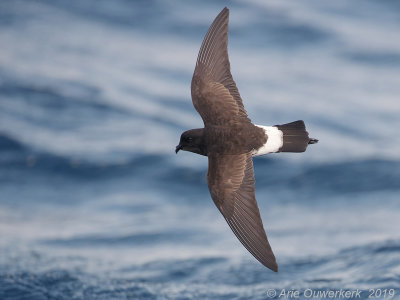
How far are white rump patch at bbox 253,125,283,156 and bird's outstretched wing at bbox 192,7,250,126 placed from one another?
260 millimetres

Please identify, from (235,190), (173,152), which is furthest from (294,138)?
(173,152)

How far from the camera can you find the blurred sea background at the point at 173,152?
920 cm

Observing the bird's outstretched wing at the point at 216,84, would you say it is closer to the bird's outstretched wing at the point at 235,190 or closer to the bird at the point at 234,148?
the bird at the point at 234,148

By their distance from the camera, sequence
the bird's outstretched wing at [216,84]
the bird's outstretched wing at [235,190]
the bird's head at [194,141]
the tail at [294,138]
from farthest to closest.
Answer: the bird's outstretched wing at [216,84]
the tail at [294,138]
the bird's head at [194,141]
the bird's outstretched wing at [235,190]

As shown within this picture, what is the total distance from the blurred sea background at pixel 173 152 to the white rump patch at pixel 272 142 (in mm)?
2359

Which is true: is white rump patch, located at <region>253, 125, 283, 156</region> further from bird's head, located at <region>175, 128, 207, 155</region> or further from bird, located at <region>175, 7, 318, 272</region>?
bird's head, located at <region>175, 128, 207, 155</region>

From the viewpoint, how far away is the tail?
6.44 meters

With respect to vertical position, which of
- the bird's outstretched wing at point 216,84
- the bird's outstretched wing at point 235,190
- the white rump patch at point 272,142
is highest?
the bird's outstretched wing at point 216,84

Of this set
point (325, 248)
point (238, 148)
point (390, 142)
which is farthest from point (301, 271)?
point (390, 142)

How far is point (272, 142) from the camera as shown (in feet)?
20.9

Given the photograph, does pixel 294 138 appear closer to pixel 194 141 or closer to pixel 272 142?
pixel 272 142

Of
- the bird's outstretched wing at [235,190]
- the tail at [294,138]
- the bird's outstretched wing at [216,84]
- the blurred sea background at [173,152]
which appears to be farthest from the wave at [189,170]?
the bird's outstretched wing at [235,190]

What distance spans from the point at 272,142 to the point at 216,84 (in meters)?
0.81

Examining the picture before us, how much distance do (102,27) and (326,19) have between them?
4514 mm
